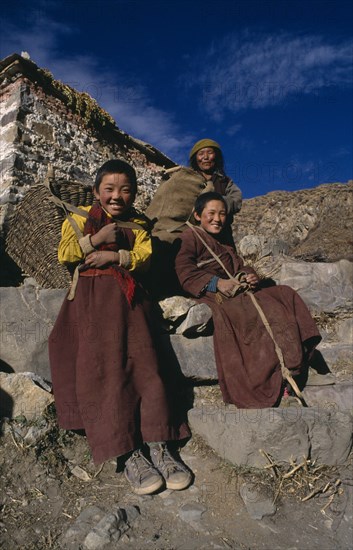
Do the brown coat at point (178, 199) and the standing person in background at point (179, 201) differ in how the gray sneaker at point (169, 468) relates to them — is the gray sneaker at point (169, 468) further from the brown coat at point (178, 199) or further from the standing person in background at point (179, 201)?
the brown coat at point (178, 199)

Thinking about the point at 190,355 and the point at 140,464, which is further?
the point at 190,355

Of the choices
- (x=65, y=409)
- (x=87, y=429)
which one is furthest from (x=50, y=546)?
(x=65, y=409)

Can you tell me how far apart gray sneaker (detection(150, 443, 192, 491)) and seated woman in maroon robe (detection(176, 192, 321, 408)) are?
662 millimetres

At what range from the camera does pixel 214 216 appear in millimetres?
3789

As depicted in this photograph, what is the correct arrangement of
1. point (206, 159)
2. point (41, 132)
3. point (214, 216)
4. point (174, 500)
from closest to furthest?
point (174, 500) → point (214, 216) → point (206, 159) → point (41, 132)

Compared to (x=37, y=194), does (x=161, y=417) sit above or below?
below

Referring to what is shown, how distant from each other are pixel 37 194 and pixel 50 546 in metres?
2.47

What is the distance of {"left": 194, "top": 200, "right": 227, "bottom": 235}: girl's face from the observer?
379 centimetres

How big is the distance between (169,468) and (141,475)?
175mm

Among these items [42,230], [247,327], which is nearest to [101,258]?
[42,230]

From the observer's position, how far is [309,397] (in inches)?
118

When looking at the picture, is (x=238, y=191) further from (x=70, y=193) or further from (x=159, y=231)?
(x=70, y=193)

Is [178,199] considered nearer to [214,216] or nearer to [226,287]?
[214,216]

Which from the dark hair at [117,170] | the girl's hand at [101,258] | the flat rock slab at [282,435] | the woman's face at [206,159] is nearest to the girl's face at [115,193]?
the dark hair at [117,170]
